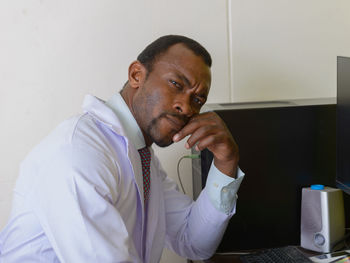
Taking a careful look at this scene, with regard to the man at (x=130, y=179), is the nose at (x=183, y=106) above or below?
above

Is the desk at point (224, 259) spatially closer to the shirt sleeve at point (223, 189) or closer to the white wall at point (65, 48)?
the shirt sleeve at point (223, 189)

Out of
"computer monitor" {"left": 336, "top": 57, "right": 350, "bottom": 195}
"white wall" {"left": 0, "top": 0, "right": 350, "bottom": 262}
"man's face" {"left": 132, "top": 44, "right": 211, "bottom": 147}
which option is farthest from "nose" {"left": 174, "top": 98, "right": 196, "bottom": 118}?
"white wall" {"left": 0, "top": 0, "right": 350, "bottom": 262}

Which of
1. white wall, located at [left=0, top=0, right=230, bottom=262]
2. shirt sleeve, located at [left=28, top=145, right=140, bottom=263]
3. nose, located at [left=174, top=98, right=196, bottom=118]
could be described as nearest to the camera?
shirt sleeve, located at [left=28, top=145, right=140, bottom=263]

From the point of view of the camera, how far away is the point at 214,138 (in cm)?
123

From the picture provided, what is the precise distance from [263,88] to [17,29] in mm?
938

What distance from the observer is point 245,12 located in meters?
1.71

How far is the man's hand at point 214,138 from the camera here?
4.00 feet

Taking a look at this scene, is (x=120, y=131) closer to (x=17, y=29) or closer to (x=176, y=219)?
(x=176, y=219)

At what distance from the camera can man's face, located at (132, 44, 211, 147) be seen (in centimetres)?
119

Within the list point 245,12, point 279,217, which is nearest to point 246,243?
point 279,217

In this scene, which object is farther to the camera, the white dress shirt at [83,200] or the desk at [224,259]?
the desk at [224,259]

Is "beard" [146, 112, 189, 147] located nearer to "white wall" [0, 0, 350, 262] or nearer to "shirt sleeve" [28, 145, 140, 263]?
"shirt sleeve" [28, 145, 140, 263]

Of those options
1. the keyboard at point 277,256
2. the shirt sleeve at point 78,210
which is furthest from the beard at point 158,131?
the keyboard at point 277,256

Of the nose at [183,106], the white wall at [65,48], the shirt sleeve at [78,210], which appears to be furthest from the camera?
the white wall at [65,48]
